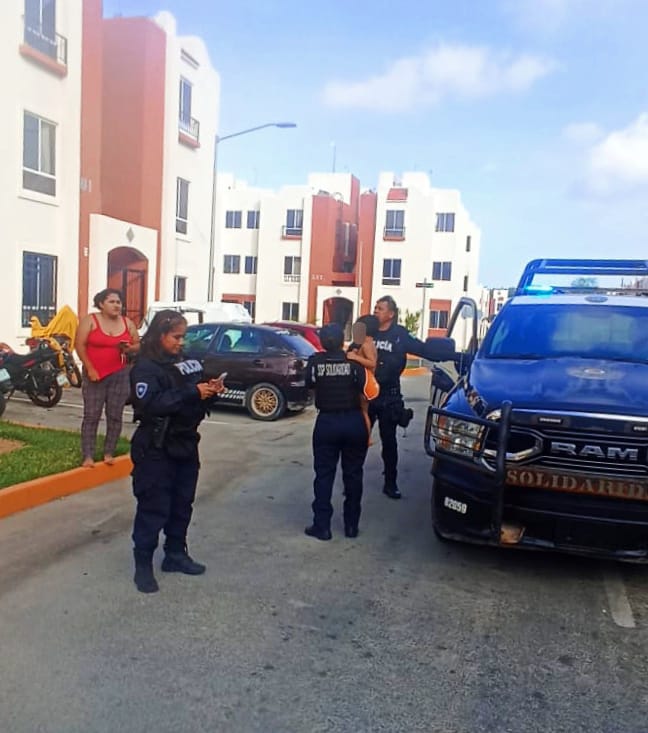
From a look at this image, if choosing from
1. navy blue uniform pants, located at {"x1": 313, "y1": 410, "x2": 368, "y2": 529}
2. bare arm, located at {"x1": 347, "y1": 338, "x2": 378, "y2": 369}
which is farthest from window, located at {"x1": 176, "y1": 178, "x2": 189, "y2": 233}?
navy blue uniform pants, located at {"x1": 313, "y1": 410, "x2": 368, "y2": 529}

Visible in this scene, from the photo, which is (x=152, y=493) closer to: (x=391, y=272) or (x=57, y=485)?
(x=57, y=485)

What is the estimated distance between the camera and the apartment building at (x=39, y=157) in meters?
14.6

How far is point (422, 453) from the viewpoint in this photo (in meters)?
9.05

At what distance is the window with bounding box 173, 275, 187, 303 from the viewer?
2259cm

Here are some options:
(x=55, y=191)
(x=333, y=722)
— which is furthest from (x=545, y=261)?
(x=55, y=191)

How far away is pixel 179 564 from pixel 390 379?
110 inches

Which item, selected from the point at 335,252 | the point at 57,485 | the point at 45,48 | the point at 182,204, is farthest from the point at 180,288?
the point at 335,252

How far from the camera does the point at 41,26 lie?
15414 mm

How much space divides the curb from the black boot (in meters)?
1.80

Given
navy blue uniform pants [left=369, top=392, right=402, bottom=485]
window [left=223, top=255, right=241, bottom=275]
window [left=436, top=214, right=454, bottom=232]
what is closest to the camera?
navy blue uniform pants [left=369, top=392, right=402, bottom=485]

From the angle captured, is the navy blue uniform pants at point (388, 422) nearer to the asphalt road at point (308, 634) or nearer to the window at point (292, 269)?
the asphalt road at point (308, 634)

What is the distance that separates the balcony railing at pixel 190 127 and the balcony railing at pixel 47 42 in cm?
658

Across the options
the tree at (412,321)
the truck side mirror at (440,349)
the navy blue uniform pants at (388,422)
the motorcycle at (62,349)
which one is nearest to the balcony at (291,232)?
the tree at (412,321)

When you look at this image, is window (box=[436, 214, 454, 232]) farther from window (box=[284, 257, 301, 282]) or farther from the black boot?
the black boot
